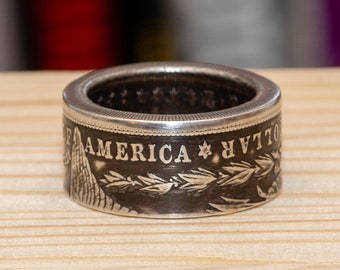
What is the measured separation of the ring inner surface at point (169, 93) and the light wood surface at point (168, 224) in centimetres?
7

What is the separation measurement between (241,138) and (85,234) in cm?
13

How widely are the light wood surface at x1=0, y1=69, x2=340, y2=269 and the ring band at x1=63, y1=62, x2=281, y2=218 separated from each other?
0.04 feet

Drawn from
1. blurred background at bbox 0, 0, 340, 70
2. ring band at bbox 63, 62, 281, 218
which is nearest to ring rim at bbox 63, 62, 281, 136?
ring band at bbox 63, 62, 281, 218

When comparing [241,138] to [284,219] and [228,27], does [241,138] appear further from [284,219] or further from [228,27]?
[228,27]

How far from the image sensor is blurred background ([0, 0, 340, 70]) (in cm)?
151

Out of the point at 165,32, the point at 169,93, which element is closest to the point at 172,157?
the point at 169,93

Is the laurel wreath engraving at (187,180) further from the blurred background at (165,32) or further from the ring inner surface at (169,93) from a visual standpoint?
the blurred background at (165,32)

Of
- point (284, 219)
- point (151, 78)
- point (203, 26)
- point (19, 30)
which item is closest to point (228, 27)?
point (203, 26)

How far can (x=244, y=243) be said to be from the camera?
0.83m

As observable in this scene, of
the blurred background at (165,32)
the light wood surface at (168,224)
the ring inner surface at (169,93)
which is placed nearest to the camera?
the light wood surface at (168,224)

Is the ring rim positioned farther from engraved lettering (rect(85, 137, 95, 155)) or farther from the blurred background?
the blurred background

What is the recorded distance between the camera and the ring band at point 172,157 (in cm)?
A: 83

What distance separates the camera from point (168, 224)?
0.85 m

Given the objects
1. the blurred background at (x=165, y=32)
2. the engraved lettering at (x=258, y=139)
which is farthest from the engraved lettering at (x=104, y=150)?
the blurred background at (x=165, y=32)
